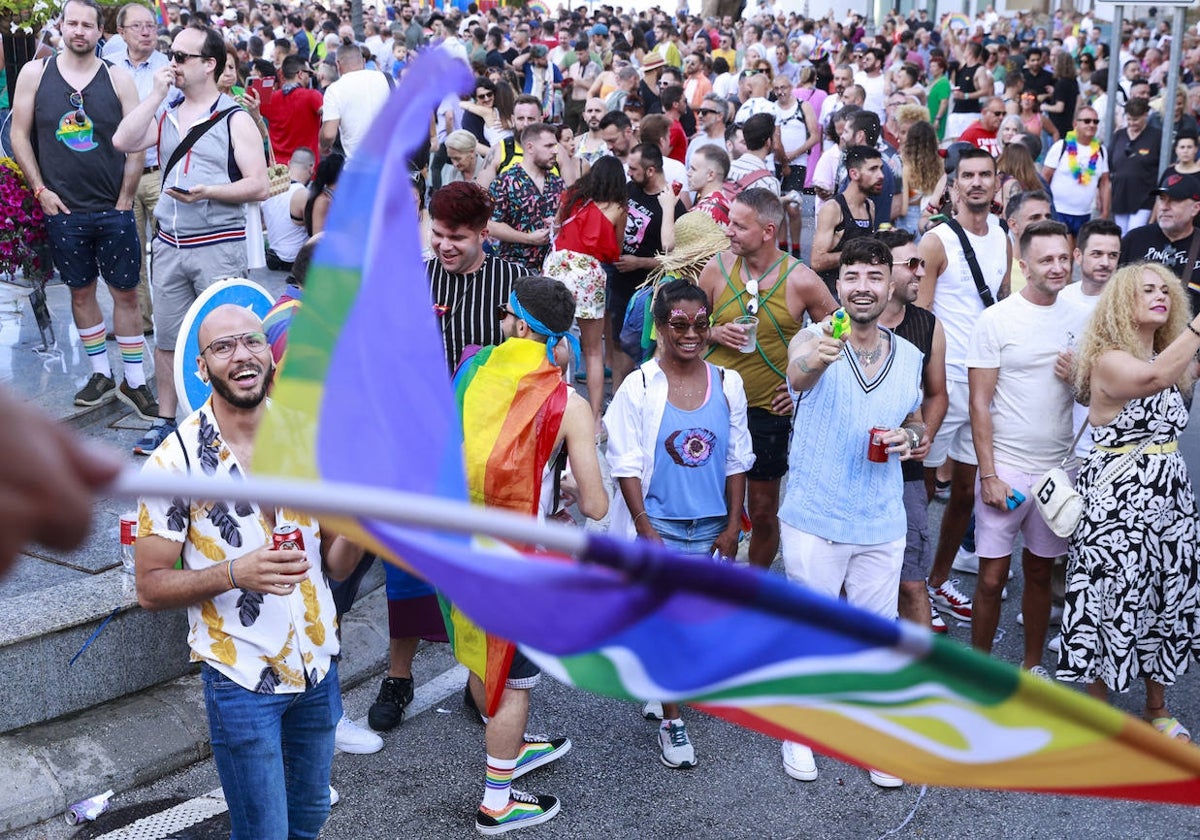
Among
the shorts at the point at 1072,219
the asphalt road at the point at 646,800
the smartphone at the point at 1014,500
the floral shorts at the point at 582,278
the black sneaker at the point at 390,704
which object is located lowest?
the asphalt road at the point at 646,800

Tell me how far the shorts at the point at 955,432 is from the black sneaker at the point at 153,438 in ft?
12.4

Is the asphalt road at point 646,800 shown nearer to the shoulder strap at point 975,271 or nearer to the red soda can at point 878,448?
the red soda can at point 878,448

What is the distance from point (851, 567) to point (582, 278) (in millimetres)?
2787

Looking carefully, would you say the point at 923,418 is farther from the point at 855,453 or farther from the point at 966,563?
the point at 966,563

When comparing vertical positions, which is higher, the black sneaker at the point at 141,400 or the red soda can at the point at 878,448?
the red soda can at the point at 878,448

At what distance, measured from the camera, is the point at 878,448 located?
16.2ft

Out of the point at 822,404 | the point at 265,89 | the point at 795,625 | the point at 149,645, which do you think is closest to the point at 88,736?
the point at 149,645

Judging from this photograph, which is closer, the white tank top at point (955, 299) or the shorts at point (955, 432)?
the shorts at point (955, 432)

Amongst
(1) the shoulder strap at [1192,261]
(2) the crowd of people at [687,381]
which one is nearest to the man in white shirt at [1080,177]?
(2) the crowd of people at [687,381]

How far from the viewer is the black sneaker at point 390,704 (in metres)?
5.27

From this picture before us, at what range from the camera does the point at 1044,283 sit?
18.9 feet

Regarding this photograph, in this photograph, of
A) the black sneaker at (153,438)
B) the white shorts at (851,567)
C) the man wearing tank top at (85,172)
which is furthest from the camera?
the man wearing tank top at (85,172)

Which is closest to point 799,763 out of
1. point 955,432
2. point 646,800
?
point 646,800

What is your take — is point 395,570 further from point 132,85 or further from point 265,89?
point 265,89
